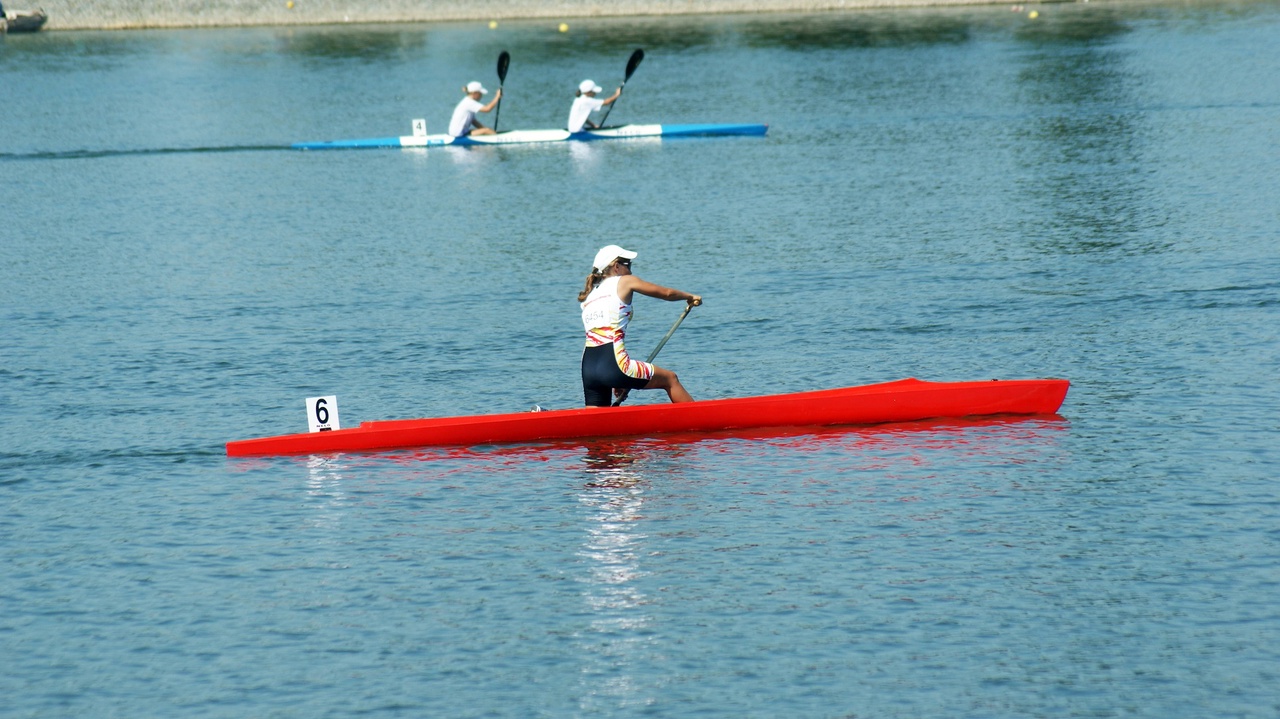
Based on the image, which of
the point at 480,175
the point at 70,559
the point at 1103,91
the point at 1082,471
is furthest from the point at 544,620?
the point at 1103,91

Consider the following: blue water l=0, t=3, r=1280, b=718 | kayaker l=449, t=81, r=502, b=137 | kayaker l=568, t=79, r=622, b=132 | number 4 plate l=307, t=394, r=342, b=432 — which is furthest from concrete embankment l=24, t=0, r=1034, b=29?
number 4 plate l=307, t=394, r=342, b=432

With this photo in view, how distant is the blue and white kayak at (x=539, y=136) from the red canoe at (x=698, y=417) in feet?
67.5

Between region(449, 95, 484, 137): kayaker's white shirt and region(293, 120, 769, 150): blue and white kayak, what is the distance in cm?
18

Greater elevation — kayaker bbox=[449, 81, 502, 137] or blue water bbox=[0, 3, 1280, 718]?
kayaker bbox=[449, 81, 502, 137]

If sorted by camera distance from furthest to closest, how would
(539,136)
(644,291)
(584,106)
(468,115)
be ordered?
(539,136), (468,115), (584,106), (644,291)

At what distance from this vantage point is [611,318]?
13523 mm

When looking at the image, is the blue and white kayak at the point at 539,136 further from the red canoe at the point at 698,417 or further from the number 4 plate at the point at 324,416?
the number 4 plate at the point at 324,416

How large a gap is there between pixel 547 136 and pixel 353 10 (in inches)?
1350

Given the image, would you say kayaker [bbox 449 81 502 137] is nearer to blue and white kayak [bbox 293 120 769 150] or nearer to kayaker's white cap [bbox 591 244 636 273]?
blue and white kayak [bbox 293 120 769 150]

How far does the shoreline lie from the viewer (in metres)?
65.1

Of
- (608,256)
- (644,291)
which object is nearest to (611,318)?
(644,291)

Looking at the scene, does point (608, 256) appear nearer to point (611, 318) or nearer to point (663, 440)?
point (611, 318)

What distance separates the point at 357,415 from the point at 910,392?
5.22 m

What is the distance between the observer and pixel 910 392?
13.9 meters
